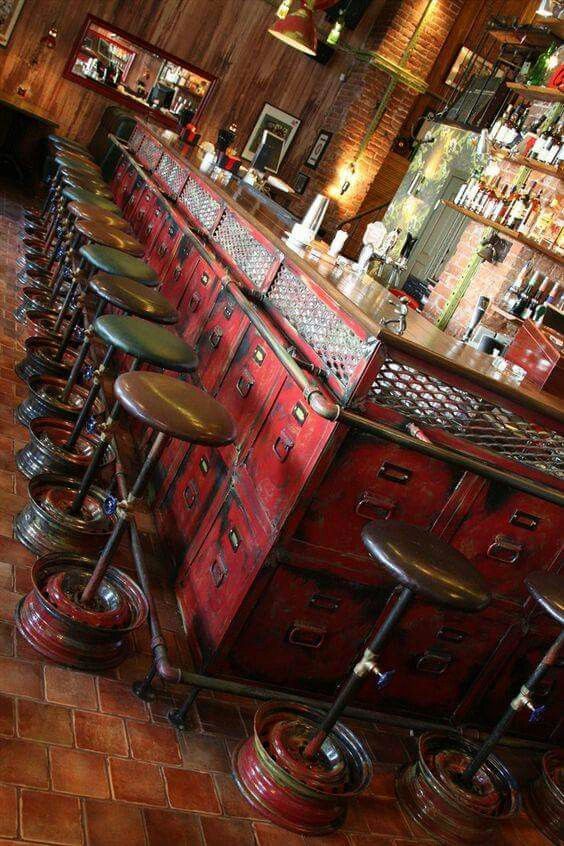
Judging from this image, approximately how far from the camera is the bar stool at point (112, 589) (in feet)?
8.04

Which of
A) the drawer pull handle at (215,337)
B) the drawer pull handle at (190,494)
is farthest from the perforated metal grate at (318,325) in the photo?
the drawer pull handle at (190,494)

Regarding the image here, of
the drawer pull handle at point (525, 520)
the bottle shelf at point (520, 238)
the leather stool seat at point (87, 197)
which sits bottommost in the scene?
the drawer pull handle at point (525, 520)

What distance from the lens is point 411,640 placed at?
306 cm

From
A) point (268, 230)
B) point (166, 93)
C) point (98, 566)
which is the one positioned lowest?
point (98, 566)

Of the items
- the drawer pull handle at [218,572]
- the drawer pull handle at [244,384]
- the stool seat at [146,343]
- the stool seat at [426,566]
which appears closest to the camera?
the stool seat at [426,566]

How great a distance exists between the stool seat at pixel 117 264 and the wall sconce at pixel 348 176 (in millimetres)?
8315

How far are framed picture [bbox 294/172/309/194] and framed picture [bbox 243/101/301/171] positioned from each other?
1.58 ft

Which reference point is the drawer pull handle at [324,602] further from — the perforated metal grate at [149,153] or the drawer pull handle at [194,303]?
the perforated metal grate at [149,153]

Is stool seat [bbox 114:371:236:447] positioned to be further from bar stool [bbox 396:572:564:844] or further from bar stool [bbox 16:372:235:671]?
bar stool [bbox 396:572:564:844]

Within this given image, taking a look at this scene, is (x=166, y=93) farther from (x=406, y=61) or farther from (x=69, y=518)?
(x=69, y=518)

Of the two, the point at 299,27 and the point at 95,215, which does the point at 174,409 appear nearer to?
the point at 95,215

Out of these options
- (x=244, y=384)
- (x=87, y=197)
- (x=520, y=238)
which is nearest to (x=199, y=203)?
(x=87, y=197)

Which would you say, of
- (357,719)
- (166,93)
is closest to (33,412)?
(357,719)

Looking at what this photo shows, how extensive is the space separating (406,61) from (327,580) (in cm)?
1026
